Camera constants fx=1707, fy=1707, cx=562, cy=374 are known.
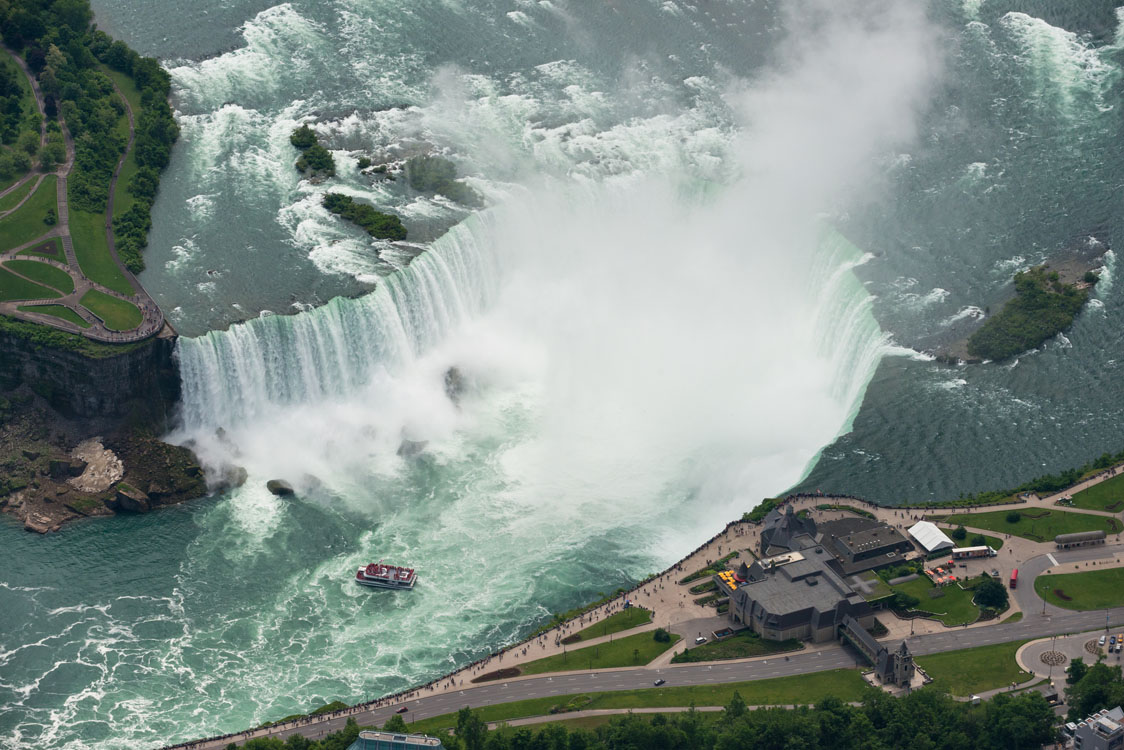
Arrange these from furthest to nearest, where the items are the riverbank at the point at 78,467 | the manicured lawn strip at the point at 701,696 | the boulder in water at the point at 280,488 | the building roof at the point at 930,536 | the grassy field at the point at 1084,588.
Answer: the boulder in water at the point at 280,488 < the riverbank at the point at 78,467 < the building roof at the point at 930,536 < the grassy field at the point at 1084,588 < the manicured lawn strip at the point at 701,696

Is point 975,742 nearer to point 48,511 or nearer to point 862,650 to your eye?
point 862,650

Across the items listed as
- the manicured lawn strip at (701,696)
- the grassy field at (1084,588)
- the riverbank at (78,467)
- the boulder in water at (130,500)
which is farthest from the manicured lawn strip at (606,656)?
the boulder in water at (130,500)

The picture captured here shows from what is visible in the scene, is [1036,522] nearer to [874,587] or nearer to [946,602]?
[946,602]

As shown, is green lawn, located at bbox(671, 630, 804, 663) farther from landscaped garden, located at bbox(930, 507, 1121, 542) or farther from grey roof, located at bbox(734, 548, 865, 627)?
landscaped garden, located at bbox(930, 507, 1121, 542)

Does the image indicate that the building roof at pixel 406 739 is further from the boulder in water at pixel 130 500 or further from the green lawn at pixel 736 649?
the boulder in water at pixel 130 500

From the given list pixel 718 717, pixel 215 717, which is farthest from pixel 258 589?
pixel 718 717

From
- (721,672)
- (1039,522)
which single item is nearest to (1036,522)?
(1039,522)
